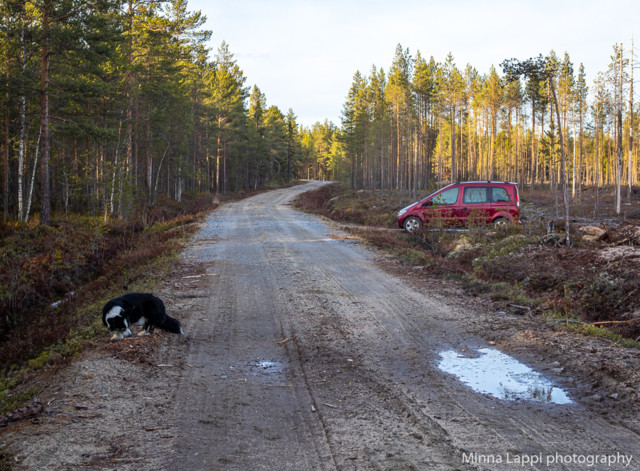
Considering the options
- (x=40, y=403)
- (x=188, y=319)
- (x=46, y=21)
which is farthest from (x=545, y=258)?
(x=46, y=21)

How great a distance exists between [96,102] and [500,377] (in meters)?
26.1

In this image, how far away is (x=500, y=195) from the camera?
54.1 feet

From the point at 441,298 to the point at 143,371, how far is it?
5.52 metres

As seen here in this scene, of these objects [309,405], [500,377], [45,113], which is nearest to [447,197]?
[500,377]

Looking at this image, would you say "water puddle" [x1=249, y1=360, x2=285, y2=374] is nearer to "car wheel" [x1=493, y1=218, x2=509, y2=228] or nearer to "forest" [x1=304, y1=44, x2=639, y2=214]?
"car wheel" [x1=493, y1=218, x2=509, y2=228]

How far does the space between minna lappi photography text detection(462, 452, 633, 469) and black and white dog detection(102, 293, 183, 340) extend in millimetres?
4132

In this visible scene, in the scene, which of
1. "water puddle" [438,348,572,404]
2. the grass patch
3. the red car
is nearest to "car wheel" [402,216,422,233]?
the red car

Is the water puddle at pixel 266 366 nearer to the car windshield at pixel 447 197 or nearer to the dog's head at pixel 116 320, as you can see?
the dog's head at pixel 116 320

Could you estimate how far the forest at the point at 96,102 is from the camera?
1859 cm

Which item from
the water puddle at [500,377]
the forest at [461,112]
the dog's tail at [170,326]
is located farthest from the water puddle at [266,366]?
the forest at [461,112]

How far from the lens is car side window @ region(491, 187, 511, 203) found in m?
16.5

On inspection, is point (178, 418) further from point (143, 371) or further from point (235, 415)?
point (143, 371)

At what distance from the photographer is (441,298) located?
27.2 feet

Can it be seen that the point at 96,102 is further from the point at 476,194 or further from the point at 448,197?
the point at 476,194
